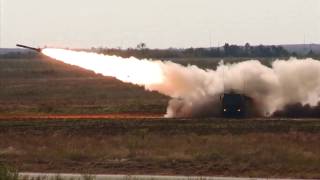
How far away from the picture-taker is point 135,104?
60031 millimetres

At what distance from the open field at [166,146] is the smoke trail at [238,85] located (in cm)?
417

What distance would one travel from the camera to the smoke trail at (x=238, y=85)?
49250 mm

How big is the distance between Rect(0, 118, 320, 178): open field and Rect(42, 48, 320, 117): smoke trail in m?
4.17

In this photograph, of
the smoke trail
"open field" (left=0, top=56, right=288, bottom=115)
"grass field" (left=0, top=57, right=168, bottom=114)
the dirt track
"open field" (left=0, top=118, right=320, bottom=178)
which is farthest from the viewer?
"grass field" (left=0, top=57, right=168, bottom=114)

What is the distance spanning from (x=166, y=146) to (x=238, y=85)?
1652 cm

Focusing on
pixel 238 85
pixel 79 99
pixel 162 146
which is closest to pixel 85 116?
pixel 238 85

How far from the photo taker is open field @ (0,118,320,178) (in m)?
28.7

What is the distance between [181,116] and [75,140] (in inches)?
531

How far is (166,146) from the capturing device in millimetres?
34375

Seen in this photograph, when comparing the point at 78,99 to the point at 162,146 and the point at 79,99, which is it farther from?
the point at 162,146

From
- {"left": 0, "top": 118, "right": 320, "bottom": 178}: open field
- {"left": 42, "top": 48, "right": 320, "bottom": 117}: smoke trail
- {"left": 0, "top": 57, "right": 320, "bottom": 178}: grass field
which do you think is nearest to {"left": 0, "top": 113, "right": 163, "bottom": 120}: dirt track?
{"left": 0, "top": 57, "right": 320, "bottom": 178}: grass field

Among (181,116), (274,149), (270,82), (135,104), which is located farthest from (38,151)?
(135,104)

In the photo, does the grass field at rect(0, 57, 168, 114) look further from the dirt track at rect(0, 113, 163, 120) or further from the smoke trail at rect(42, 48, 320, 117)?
the smoke trail at rect(42, 48, 320, 117)

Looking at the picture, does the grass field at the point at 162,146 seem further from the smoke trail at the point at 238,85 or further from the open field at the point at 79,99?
the smoke trail at the point at 238,85
